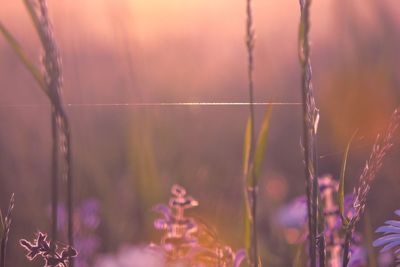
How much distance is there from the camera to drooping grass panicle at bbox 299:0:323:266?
979mm

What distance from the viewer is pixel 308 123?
1024mm

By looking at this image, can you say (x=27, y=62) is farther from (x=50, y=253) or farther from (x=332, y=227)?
(x=332, y=227)

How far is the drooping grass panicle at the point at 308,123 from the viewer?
979mm

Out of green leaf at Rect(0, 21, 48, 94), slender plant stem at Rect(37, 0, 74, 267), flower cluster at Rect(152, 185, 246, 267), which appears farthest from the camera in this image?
flower cluster at Rect(152, 185, 246, 267)

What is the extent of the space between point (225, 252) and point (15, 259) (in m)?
1.24

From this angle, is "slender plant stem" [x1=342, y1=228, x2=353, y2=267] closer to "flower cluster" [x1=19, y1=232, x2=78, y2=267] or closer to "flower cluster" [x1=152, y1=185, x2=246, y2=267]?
"flower cluster" [x1=152, y1=185, x2=246, y2=267]

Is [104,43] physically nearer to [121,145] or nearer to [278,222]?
[121,145]

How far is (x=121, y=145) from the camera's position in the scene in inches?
138

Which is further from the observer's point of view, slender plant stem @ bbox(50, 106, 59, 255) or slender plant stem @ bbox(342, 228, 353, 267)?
slender plant stem @ bbox(342, 228, 353, 267)

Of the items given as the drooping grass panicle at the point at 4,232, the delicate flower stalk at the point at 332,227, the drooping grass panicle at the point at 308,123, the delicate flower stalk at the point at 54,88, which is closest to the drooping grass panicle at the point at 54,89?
the delicate flower stalk at the point at 54,88

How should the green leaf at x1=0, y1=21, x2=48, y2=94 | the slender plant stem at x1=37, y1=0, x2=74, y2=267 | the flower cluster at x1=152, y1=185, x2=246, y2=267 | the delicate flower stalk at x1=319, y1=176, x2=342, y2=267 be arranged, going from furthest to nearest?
the delicate flower stalk at x1=319, y1=176, x2=342, y2=267 → the flower cluster at x1=152, y1=185, x2=246, y2=267 → the green leaf at x1=0, y1=21, x2=48, y2=94 → the slender plant stem at x1=37, y1=0, x2=74, y2=267

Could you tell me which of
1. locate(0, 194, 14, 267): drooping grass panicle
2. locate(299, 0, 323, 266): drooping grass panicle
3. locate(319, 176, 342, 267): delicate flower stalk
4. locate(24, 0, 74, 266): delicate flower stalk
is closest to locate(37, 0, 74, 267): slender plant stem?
locate(24, 0, 74, 266): delicate flower stalk

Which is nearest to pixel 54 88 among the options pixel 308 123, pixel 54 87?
pixel 54 87

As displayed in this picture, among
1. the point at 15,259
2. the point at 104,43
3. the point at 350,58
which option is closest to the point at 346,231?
the point at 15,259
